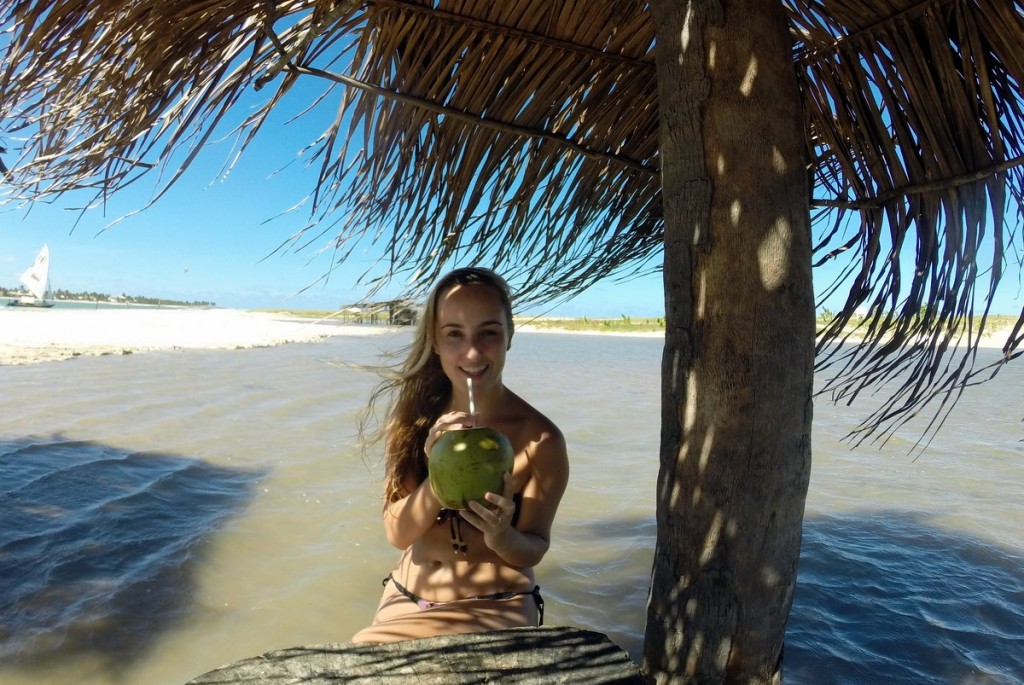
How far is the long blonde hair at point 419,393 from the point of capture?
2127 millimetres

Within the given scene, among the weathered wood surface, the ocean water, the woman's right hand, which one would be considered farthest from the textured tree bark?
the ocean water

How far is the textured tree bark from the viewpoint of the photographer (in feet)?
4.27

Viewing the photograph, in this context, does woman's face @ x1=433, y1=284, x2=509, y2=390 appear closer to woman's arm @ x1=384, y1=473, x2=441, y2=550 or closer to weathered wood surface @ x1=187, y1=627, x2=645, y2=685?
woman's arm @ x1=384, y1=473, x2=441, y2=550

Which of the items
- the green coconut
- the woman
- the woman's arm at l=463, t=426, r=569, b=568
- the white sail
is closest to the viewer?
the green coconut

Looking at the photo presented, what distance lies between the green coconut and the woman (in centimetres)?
22

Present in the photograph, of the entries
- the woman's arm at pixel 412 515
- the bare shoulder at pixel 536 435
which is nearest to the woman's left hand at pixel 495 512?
the woman's arm at pixel 412 515

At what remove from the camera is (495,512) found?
164 cm

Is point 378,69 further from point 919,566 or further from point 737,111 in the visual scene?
point 919,566

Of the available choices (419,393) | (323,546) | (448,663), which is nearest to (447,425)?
(419,393)

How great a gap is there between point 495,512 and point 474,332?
610 mm

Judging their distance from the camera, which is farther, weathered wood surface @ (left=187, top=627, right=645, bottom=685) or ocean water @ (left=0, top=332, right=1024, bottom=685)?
ocean water @ (left=0, top=332, right=1024, bottom=685)

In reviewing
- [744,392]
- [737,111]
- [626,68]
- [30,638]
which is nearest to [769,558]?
[744,392]

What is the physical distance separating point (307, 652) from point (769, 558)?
3.10 feet

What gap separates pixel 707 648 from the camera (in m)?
1.33
